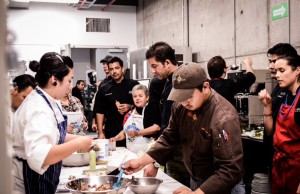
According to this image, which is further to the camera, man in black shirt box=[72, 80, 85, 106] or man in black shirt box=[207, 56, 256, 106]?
man in black shirt box=[72, 80, 85, 106]

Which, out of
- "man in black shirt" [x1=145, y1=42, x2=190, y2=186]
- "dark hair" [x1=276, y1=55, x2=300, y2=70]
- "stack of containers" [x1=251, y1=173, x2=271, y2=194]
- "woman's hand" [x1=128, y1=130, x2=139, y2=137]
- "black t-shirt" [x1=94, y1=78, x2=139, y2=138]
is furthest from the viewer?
"black t-shirt" [x1=94, y1=78, x2=139, y2=138]

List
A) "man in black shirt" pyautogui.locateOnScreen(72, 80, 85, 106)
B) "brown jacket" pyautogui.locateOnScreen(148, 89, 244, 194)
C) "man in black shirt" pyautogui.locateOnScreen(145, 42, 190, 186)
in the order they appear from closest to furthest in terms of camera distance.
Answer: "brown jacket" pyautogui.locateOnScreen(148, 89, 244, 194) < "man in black shirt" pyautogui.locateOnScreen(145, 42, 190, 186) < "man in black shirt" pyautogui.locateOnScreen(72, 80, 85, 106)

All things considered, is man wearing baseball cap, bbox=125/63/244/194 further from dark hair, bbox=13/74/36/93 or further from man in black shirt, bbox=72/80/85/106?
man in black shirt, bbox=72/80/85/106

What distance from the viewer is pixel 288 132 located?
9.64 feet

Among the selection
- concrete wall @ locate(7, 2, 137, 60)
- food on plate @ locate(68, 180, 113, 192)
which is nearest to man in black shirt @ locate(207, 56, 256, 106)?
food on plate @ locate(68, 180, 113, 192)

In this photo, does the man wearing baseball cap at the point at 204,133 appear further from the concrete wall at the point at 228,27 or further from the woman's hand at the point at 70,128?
the concrete wall at the point at 228,27

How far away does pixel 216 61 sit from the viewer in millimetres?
4348

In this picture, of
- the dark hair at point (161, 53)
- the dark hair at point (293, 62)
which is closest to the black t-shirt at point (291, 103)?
the dark hair at point (293, 62)

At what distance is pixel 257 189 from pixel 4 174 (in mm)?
3662

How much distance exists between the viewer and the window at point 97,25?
9594 millimetres

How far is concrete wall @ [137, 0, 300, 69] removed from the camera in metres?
4.82

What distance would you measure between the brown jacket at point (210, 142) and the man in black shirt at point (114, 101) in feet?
6.17

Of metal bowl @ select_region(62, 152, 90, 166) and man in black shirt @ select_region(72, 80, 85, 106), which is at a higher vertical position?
man in black shirt @ select_region(72, 80, 85, 106)

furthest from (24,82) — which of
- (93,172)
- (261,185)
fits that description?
(261,185)
